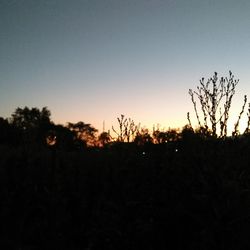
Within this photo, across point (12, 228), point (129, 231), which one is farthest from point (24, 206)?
point (129, 231)

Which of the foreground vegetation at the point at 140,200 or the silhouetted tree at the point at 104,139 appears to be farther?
the silhouetted tree at the point at 104,139

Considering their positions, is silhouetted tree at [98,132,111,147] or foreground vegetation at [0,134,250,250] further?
A: silhouetted tree at [98,132,111,147]

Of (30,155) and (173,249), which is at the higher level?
(30,155)

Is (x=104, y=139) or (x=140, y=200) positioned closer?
(x=140, y=200)

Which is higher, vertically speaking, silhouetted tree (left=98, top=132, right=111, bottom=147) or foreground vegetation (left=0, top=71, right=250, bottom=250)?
silhouetted tree (left=98, top=132, right=111, bottom=147)

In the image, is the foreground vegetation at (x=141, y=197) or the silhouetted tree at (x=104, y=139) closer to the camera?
the foreground vegetation at (x=141, y=197)

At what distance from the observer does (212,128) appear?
17.5 feet

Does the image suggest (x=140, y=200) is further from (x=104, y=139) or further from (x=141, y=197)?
(x=104, y=139)

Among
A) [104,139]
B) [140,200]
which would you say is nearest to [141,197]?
[140,200]

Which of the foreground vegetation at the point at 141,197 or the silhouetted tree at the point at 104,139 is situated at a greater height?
the silhouetted tree at the point at 104,139

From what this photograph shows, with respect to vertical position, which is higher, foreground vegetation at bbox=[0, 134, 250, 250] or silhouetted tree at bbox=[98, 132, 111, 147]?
silhouetted tree at bbox=[98, 132, 111, 147]

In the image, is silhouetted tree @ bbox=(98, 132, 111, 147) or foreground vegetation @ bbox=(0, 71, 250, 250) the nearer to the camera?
foreground vegetation @ bbox=(0, 71, 250, 250)

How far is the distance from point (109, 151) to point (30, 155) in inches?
80.2

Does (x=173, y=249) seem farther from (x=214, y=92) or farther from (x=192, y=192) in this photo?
(x=214, y=92)
